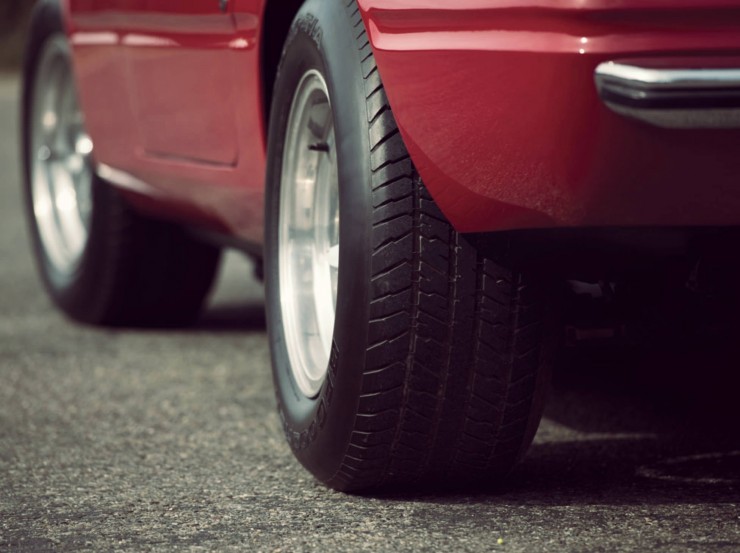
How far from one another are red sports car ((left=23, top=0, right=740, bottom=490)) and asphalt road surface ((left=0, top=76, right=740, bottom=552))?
0.13 m

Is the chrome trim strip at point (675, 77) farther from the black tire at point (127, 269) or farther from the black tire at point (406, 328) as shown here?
the black tire at point (127, 269)

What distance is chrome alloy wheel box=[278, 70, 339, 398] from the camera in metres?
2.98

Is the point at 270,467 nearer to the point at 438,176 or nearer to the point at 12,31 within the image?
the point at 438,176

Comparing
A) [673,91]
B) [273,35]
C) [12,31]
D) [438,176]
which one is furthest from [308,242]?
[12,31]

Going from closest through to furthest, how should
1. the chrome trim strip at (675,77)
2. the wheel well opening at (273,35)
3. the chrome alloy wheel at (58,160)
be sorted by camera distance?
1. the chrome trim strip at (675,77)
2. the wheel well opening at (273,35)
3. the chrome alloy wheel at (58,160)

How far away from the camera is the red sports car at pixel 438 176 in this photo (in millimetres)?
2178

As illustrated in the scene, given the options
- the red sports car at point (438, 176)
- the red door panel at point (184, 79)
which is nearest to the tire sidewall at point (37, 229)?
the red door panel at point (184, 79)

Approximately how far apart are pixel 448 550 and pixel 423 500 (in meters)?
0.31

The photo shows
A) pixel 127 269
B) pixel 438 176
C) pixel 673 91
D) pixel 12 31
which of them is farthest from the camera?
pixel 12 31

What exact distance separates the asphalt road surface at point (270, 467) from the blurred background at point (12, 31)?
64.7ft

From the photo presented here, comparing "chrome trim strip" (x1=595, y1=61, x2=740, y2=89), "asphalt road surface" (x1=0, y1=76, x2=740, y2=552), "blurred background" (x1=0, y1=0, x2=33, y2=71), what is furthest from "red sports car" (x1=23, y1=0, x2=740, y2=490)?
"blurred background" (x1=0, y1=0, x2=33, y2=71)

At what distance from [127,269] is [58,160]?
0.78 meters

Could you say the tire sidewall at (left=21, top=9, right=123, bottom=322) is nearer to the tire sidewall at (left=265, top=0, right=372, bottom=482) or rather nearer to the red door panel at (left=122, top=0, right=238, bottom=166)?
the red door panel at (left=122, top=0, right=238, bottom=166)

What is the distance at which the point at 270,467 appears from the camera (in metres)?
3.05
